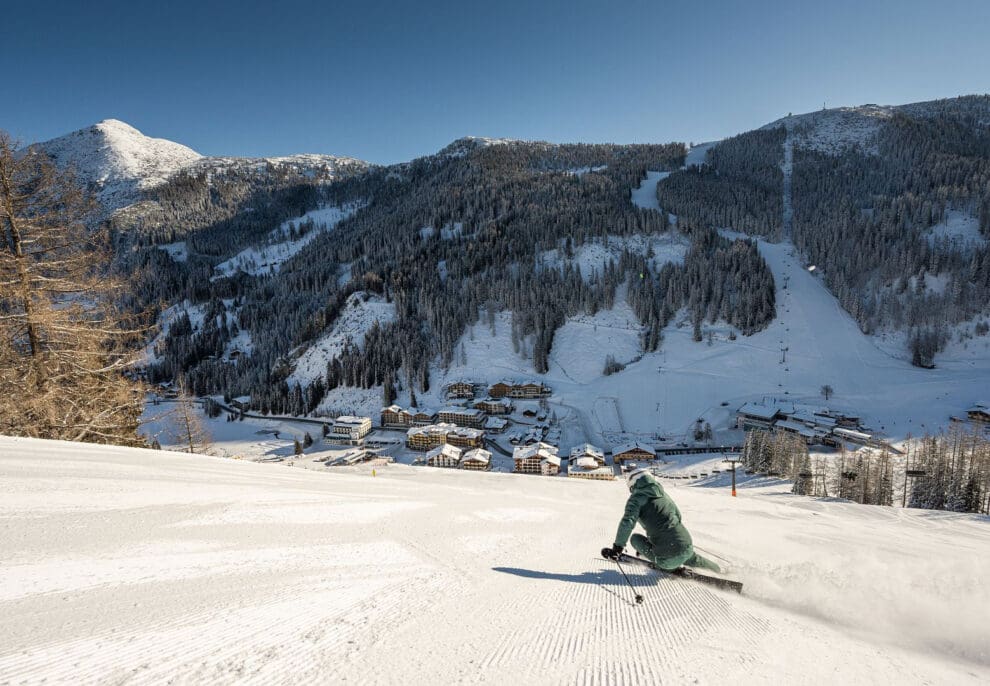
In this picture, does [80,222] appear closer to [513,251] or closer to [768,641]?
[768,641]

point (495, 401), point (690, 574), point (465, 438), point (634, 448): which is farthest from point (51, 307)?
point (495, 401)

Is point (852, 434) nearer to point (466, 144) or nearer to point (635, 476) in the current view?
point (635, 476)

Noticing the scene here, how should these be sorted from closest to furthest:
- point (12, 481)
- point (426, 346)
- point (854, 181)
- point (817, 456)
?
point (12, 481) < point (817, 456) < point (426, 346) < point (854, 181)

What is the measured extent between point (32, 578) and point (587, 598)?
3217 millimetres

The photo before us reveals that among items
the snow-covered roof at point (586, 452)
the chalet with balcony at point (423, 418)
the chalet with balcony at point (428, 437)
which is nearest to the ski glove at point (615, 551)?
the snow-covered roof at point (586, 452)

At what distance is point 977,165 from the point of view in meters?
83.9

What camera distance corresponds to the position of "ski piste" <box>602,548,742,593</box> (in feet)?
11.5

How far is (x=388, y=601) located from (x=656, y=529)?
8.17 feet

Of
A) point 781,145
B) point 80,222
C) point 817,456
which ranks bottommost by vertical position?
point 817,456

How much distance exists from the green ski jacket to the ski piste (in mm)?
171

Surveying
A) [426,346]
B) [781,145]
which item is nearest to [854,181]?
[781,145]

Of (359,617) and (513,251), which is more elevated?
(513,251)

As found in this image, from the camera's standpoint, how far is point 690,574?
366 centimetres

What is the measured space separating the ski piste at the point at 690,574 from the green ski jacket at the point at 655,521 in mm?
171
